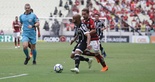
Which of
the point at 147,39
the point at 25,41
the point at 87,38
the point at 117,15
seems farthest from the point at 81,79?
the point at 117,15

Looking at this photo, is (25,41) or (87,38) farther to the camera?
(25,41)

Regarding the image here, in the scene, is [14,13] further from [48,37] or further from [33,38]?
[33,38]

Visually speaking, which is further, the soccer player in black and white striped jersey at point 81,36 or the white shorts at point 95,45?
the white shorts at point 95,45

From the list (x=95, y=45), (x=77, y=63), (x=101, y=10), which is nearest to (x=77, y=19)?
(x=77, y=63)

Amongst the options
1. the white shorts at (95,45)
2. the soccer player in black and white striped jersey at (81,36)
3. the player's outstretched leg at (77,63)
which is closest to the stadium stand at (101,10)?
the white shorts at (95,45)

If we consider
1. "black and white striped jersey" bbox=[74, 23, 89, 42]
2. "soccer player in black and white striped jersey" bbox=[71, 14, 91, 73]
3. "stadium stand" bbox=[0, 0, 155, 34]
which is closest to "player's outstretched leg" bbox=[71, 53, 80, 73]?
"soccer player in black and white striped jersey" bbox=[71, 14, 91, 73]

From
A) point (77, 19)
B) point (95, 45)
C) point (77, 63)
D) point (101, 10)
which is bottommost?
point (101, 10)

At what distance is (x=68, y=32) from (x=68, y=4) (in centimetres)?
608

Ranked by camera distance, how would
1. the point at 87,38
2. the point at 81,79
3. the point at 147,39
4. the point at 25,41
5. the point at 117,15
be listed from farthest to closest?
1. the point at 117,15
2. the point at 147,39
3. the point at 25,41
4. the point at 87,38
5. the point at 81,79

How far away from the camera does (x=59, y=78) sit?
523 inches

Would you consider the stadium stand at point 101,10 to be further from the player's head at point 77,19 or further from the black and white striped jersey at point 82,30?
the player's head at point 77,19

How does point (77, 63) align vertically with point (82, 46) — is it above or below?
below

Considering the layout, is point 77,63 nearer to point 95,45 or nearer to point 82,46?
point 82,46

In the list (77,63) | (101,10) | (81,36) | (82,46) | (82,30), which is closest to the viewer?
(77,63)
